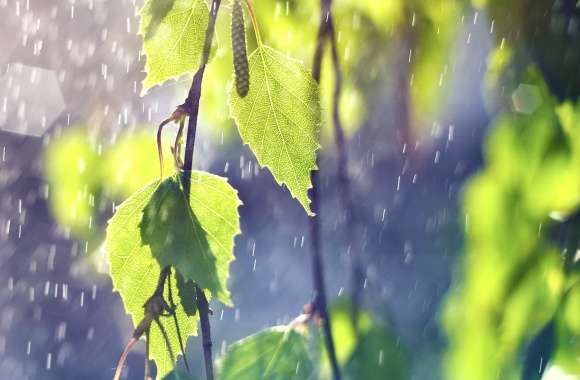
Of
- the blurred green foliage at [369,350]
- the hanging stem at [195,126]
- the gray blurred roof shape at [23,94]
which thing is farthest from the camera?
the gray blurred roof shape at [23,94]

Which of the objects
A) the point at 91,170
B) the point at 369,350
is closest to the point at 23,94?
the point at 91,170

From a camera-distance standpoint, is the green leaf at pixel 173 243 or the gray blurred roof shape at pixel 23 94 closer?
the green leaf at pixel 173 243

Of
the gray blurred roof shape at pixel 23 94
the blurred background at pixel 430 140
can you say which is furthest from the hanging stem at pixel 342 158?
the gray blurred roof shape at pixel 23 94

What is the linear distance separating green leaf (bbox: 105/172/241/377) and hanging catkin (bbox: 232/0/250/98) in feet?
0.08

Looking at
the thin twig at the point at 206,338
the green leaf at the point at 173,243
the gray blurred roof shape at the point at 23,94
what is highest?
the green leaf at the point at 173,243

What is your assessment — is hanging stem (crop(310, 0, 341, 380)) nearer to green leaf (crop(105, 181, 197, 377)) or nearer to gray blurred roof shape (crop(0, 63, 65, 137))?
green leaf (crop(105, 181, 197, 377))

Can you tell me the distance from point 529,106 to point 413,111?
0.16ft

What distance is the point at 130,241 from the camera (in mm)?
188

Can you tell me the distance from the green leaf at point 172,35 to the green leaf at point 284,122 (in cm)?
1

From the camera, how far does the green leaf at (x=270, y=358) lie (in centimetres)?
24

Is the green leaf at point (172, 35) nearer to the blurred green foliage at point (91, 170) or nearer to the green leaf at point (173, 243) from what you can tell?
the green leaf at point (173, 243)

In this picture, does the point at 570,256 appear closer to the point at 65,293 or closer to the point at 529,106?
the point at 529,106

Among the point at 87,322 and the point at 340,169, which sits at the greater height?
the point at 340,169

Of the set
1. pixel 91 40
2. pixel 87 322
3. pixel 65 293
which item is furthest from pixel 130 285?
pixel 87 322
